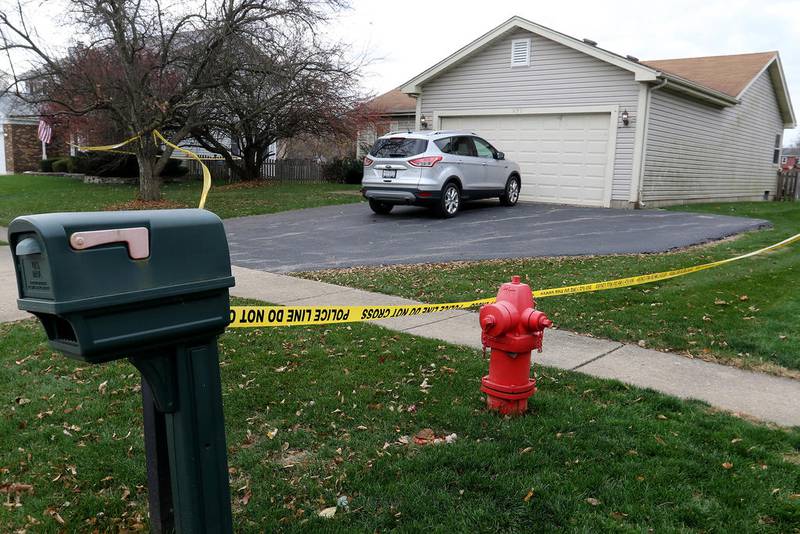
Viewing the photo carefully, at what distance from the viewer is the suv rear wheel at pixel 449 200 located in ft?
45.4

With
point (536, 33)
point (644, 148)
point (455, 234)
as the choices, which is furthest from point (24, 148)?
point (644, 148)

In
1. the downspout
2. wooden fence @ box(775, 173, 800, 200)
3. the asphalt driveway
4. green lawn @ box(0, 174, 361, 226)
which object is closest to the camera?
the asphalt driveway

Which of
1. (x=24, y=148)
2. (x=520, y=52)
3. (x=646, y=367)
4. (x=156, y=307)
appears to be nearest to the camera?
(x=156, y=307)

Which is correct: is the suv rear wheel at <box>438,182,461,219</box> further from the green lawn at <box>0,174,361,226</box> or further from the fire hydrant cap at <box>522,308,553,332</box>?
the fire hydrant cap at <box>522,308,553,332</box>

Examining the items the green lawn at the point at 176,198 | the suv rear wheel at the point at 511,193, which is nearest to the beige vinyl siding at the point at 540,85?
the suv rear wheel at the point at 511,193

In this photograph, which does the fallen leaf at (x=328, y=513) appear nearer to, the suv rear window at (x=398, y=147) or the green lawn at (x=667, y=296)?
the green lawn at (x=667, y=296)

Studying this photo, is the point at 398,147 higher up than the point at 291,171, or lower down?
higher up

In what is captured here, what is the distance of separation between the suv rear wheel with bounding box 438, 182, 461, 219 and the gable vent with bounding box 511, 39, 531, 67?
5429 millimetres

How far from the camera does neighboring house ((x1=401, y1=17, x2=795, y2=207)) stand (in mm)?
16172

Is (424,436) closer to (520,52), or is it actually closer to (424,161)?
(424,161)

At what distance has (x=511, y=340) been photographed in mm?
3863

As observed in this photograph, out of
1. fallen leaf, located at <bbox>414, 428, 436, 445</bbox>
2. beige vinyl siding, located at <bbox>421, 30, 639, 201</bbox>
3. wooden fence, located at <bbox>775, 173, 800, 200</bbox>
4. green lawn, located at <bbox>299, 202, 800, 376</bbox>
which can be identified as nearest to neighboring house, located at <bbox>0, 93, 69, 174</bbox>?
beige vinyl siding, located at <bbox>421, 30, 639, 201</bbox>

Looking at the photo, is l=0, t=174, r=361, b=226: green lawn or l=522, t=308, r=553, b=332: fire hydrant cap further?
l=0, t=174, r=361, b=226: green lawn

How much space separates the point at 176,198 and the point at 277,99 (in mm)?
5193
